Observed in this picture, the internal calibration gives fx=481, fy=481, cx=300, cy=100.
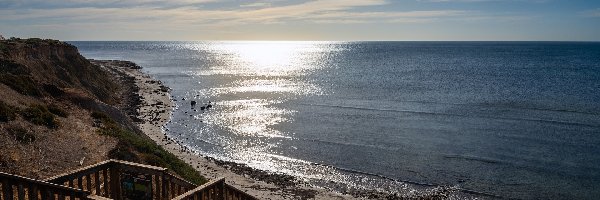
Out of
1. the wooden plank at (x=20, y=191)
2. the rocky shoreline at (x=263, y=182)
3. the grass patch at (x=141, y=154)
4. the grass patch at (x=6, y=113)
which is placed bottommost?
the rocky shoreline at (x=263, y=182)

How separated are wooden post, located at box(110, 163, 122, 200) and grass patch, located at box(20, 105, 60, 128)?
1293 cm

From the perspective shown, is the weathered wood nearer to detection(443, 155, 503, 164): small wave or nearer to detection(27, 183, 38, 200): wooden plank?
detection(27, 183, 38, 200): wooden plank

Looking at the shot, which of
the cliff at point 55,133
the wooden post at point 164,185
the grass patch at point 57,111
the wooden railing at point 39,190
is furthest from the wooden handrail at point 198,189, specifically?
the grass patch at point 57,111

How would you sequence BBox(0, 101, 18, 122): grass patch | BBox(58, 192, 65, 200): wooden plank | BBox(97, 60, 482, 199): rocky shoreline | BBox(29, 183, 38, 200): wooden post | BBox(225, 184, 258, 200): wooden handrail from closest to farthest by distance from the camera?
BBox(58, 192, 65, 200): wooden plank, BBox(29, 183, 38, 200): wooden post, BBox(225, 184, 258, 200): wooden handrail, BBox(0, 101, 18, 122): grass patch, BBox(97, 60, 482, 199): rocky shoreline

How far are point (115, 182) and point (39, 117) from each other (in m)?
13.7

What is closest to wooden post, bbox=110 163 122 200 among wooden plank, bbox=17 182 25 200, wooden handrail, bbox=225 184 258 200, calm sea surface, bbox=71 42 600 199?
wooden plank, bbox=17 182 25 200

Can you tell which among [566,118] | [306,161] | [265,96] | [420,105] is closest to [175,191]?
[306,161]

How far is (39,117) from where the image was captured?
21.8 m

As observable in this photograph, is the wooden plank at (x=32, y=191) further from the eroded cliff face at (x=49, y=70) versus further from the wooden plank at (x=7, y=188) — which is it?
the eroded cliff face at (x=49, y=70)

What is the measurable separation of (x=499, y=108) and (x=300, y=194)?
35526mm

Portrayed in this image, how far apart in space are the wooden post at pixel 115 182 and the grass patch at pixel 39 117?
12.9 metres

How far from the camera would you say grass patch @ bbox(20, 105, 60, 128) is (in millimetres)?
21375

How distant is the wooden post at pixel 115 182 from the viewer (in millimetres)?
10523

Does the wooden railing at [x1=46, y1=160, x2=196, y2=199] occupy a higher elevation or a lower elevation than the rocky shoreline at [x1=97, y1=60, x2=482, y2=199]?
higher
